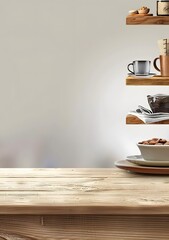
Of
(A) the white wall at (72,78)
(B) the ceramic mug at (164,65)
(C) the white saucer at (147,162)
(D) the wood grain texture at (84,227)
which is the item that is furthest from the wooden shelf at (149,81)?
(A) the white wall at (72,78)

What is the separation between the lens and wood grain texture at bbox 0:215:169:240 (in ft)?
4.59

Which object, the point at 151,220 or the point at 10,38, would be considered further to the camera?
the point at 10,38

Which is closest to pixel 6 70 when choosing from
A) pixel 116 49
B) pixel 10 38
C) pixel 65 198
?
pixel 10 38

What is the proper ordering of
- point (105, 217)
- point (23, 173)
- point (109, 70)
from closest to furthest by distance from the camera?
point (105, 217), point (23, 173), point (109, 70)

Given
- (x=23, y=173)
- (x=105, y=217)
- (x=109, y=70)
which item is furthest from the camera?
(x=109, y=70)

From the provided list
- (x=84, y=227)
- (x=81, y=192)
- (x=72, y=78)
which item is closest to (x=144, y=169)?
(x=81, y=192)

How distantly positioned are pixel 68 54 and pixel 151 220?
2.57 m

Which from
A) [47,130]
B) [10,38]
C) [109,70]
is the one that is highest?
[10,38]

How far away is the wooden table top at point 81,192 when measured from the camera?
1375mm

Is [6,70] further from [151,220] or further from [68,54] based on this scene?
[151,220]

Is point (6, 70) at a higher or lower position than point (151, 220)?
higher

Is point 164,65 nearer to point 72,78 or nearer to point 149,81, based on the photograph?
point 149,81

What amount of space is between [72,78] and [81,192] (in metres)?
2.36

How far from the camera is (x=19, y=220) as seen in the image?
1411mm
